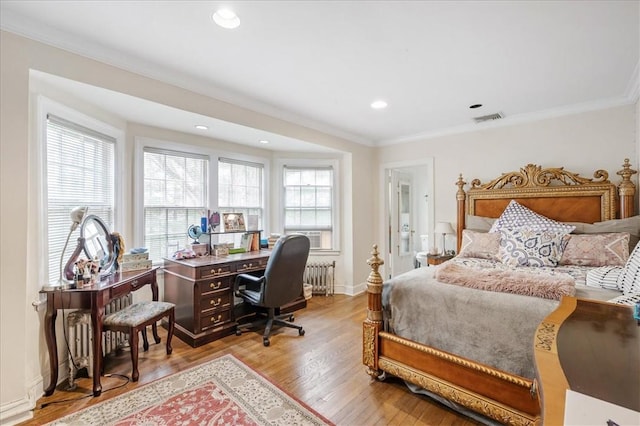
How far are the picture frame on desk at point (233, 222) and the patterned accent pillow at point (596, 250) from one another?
354 centimetres

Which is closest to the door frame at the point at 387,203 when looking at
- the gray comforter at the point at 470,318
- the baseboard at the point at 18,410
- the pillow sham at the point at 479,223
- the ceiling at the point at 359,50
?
the pillow sham at the point at 479,223

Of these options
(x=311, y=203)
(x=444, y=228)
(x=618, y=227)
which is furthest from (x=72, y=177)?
(x=618, y=227)

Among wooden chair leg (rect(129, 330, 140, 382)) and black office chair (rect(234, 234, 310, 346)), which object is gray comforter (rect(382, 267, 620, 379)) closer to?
black office chair (rect(234, 234, 310, 346))

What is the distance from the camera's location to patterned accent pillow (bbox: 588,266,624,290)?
1.98m

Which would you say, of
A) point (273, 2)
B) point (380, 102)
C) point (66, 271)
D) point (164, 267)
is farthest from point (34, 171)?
point (380, 102)

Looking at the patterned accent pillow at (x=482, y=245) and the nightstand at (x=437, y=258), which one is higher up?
the patterned accent pillow at (x=482, y=245)

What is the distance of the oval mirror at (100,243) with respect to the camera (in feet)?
8.34

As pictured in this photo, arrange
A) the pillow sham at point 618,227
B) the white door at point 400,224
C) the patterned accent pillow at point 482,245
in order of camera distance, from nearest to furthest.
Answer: the pillow sham at point 618,227
the patterned accent pillow at point 482,245
the white door at point 400,224

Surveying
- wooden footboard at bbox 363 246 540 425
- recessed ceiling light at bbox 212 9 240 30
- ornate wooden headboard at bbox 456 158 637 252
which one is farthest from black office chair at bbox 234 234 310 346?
ornate wooden headboard at bbox 456 158 637 252

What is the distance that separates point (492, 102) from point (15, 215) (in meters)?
4.27

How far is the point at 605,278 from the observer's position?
2047mm

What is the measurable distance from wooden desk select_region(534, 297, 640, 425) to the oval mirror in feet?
9.79

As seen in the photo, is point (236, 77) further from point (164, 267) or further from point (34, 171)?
point (164, 267)

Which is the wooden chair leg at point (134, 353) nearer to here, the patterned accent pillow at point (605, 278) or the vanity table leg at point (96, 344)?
the vanity table leg at point (96, 344)
